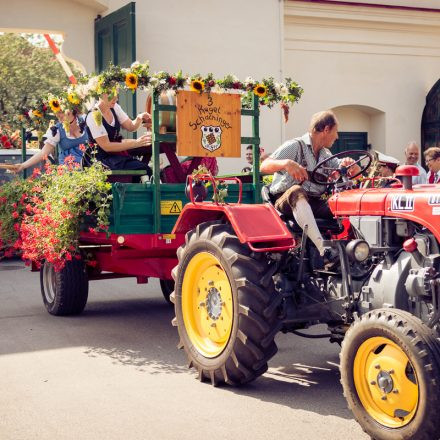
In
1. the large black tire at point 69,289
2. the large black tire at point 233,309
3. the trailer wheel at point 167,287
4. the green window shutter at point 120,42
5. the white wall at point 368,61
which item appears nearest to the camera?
the large black tire at point 233,309

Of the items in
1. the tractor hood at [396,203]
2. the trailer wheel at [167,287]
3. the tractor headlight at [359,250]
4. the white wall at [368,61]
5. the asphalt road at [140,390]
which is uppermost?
the white wall at [368,61]

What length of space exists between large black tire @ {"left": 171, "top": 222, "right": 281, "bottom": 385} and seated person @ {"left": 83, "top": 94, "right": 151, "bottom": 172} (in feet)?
6.09

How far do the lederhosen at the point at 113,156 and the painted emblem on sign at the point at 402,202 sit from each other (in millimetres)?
3281

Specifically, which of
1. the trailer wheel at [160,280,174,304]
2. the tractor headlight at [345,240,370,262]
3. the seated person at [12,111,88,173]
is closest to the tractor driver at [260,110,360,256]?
the tractor headlight at [345,240,370,262]

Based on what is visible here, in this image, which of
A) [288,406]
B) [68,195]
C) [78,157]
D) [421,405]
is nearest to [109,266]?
[68,195]

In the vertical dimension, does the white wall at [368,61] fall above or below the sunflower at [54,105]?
above

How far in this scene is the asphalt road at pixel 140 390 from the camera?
170 inches

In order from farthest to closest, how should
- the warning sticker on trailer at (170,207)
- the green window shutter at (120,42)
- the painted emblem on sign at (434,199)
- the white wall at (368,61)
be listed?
1. the white wall at (368,61)
2. the green window shutter at (120,42)
3. the warning sticker on trailer at (170,207)
4. the painted emblem on sign at (434,199)

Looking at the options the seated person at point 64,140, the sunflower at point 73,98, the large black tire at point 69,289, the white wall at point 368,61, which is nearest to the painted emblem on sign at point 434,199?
the sunflower at point 73,98

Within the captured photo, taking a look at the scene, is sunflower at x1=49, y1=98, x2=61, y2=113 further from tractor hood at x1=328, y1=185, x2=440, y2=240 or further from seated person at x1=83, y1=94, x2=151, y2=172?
tractor hood at x1=328, y1=185, x2=440, y2=240

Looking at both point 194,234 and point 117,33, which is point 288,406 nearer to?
point 194,234

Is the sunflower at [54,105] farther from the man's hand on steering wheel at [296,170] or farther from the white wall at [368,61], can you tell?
the white wall at [368,61]

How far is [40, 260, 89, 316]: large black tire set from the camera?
7.46 m

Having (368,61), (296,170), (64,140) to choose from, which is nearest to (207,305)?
(296,170)
